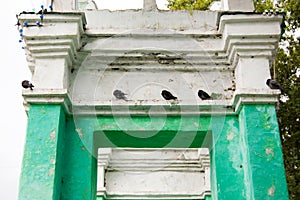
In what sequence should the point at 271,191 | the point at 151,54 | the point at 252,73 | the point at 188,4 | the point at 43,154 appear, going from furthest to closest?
the point at 188,4 → the point at 151,54 → the point at 252,73 → the point at 43,154 → the point at 271,191

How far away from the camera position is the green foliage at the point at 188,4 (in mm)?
6906

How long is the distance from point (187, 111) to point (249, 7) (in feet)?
3.75

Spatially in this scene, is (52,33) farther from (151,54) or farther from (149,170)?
(149,170)

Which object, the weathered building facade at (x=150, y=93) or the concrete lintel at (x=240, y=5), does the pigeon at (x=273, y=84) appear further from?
the concrete lintel at (x=240, y=5)

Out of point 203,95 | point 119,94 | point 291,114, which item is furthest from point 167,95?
point 291,114

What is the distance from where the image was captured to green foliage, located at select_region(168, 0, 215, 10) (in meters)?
6.91

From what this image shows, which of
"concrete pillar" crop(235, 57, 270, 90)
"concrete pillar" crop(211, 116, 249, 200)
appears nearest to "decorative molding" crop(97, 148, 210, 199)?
"concrete pillar" crop(211, 116, 249, 200)

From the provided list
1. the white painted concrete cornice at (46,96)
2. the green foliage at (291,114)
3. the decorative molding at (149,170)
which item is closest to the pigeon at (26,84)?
the white painted concrete cornice at (46,96)

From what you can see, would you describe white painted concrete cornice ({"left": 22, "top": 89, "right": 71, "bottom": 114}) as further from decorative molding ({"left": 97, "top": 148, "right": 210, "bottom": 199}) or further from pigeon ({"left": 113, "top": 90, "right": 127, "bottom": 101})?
decorative molding ({"left": 97, "top": 148, "right": 210, "bottom": 199})

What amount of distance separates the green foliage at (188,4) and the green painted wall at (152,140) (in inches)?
139

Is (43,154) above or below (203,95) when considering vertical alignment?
below

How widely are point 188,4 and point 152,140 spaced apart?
3.86 m

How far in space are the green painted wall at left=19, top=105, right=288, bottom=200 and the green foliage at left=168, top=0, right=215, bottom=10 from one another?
354cm

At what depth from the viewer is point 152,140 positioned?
3893mm
